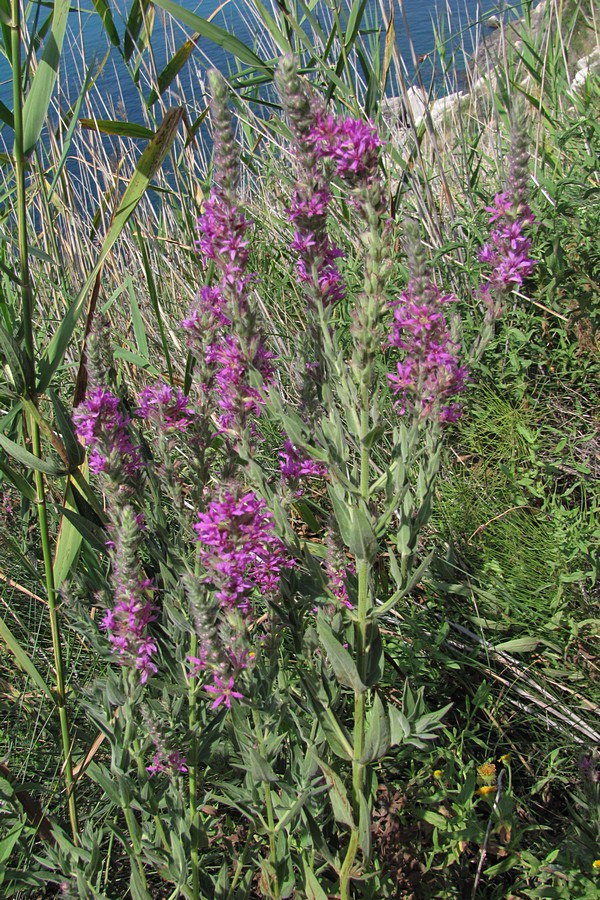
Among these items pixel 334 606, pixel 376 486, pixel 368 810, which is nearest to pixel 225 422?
pixel 376 486

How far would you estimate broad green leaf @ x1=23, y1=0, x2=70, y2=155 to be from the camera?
1556 millimetres

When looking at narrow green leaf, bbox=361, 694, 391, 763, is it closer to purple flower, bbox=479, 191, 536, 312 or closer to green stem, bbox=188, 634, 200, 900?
green stem, bbox=188, 634, 200, 900

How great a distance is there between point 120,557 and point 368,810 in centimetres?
67

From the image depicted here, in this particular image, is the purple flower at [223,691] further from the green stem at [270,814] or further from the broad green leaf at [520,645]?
the broad green leaf at [520,645]

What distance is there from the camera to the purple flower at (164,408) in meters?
1.55

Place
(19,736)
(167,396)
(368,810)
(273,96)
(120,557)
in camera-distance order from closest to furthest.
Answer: (120,557), (368,810), (167,396), (19,736), (273,96)

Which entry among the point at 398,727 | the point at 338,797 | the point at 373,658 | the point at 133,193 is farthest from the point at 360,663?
the point at 133,193

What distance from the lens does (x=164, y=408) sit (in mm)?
1552

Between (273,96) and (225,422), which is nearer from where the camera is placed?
(225,422)

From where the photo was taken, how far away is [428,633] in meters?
2.32

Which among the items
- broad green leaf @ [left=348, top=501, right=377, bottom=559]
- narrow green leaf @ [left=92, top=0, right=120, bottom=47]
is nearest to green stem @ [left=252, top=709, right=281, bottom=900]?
broad green leaf @ [left=348, top=501, right=377, bottom=559]

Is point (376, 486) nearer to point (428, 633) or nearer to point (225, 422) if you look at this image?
point (225, 422)

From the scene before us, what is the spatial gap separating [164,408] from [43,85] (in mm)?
734

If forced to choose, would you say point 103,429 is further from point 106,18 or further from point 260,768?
point 106,18
